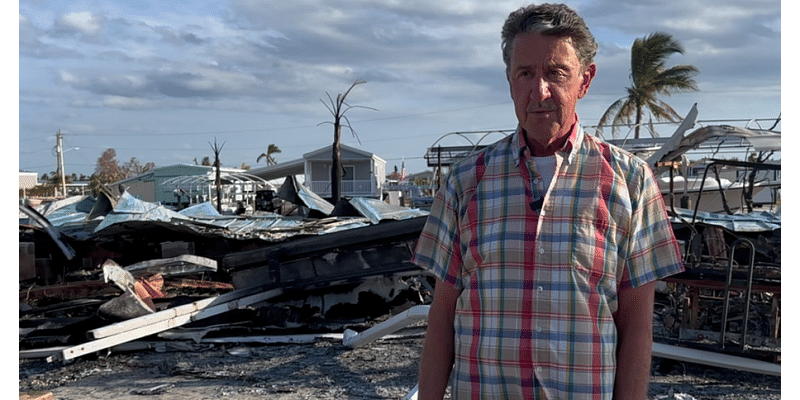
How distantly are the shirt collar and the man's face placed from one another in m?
0.03

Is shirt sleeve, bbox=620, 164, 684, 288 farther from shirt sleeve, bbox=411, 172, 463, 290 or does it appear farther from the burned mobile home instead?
the burned mobile home

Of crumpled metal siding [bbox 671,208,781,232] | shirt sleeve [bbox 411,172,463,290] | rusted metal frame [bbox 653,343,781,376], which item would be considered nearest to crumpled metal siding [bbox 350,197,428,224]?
crumpled metal siding [bbox 671,208,781,232]

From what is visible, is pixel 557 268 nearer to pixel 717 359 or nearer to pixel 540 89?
pixel 540 89

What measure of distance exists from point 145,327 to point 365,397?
9.73 ft

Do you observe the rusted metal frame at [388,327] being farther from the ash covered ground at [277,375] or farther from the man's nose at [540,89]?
the man's nose at [540,89]

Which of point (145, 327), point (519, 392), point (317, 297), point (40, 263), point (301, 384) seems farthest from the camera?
point (40, 263)

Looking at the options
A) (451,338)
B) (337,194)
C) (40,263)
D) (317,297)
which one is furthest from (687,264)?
(337,194)

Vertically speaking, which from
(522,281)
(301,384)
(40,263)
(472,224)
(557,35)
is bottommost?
(301,384)

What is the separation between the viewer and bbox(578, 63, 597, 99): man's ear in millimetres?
2072

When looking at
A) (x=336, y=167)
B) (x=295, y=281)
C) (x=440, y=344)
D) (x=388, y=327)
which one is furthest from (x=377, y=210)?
(x=336, y=167)

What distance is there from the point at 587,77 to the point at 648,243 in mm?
511

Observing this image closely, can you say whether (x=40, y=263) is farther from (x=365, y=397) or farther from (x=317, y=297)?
(x=365, y=397)

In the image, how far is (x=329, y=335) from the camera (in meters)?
8.43

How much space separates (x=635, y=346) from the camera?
193 cm
